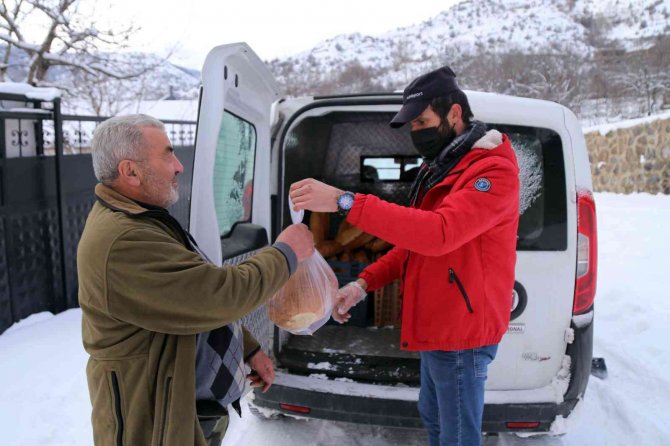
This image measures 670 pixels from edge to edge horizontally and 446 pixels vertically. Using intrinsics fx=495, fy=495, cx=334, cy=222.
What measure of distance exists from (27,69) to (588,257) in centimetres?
1155

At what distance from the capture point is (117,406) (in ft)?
4.71

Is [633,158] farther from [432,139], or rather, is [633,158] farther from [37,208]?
[37,208]

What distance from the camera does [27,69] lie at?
34.0ft

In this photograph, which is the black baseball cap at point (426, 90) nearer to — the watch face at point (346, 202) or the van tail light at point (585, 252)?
the watch face at point (346, 202)

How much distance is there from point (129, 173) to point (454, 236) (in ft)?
3.47

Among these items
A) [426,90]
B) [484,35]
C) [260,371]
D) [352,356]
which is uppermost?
[484,35]

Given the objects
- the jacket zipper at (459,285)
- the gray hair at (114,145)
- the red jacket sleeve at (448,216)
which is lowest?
the jacket zipper at (459,285)

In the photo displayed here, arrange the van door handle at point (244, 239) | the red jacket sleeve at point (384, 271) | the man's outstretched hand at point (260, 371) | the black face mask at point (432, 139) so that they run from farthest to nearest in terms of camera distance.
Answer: the red jacket sleeve at point (384, 271), the van door handle at point (244, 239), the man's outstretched hand at point (260, 371), the black face mask at point (432, 139)

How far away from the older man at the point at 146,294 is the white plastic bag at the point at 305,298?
45 centimetres

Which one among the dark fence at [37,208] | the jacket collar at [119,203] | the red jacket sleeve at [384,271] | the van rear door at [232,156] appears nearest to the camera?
the jacket collar at [119,203]

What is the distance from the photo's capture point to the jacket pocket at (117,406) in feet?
4.66

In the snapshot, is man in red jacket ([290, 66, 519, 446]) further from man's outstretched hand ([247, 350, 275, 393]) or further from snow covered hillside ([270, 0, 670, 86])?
snow covered hillside ([270, 0, 670, 86])

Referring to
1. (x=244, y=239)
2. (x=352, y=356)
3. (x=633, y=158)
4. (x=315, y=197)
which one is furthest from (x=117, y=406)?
(x=633, y=158)

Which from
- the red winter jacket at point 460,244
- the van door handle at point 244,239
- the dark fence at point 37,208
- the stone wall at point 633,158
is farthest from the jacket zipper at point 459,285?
the stone wall at point 633,158
